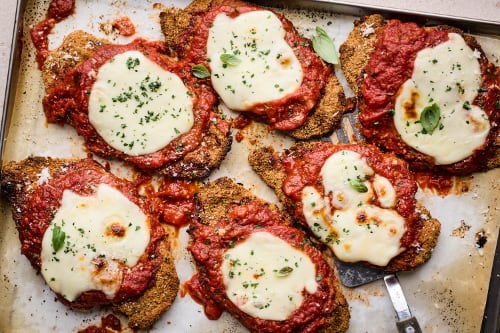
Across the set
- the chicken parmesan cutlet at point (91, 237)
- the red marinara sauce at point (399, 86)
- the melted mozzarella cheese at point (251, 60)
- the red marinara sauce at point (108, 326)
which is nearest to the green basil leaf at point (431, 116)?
the red marinara sauce at point (399, 86)

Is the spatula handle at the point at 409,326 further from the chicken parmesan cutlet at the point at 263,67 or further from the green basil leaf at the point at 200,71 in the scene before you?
the green basil leaf at the point at 200,71

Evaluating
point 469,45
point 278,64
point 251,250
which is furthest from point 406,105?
point 251,250

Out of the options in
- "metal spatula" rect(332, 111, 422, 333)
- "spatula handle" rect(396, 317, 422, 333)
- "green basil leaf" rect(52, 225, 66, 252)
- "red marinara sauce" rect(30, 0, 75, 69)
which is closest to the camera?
"green basil leaf" rect(52, 225, 66, 252)

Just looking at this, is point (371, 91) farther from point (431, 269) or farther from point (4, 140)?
point (4, 140)

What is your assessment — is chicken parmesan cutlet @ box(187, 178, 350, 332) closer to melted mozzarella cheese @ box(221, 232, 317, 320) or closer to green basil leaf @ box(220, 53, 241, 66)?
melted mozzarella cheese @ box(221, 232, 317, 320)

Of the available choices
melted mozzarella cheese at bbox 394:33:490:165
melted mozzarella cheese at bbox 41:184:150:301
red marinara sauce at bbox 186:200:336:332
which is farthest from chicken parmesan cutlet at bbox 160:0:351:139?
melted mozzarella cheese at bbox 41:184:150:301

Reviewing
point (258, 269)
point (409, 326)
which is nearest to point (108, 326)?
point (258, 269)
